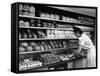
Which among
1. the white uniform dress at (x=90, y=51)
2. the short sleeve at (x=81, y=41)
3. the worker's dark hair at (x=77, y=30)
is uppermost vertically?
the worker's dark hair at (x=77, y=30)

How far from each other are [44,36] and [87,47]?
4.83 feet

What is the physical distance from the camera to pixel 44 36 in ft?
24.7

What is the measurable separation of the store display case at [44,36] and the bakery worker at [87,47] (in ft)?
0.38

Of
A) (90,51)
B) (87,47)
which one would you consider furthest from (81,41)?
(90,51)

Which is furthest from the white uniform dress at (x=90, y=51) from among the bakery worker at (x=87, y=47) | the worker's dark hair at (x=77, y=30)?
the worker's dark hair at (x=77, y=30)

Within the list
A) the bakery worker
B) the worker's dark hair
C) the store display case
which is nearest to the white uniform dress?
the bakery worker

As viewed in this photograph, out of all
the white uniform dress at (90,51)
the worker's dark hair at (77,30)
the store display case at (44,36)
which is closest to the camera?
the store display case at (44,36)

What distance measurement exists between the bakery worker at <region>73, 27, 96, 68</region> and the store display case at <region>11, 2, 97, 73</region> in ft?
0.38

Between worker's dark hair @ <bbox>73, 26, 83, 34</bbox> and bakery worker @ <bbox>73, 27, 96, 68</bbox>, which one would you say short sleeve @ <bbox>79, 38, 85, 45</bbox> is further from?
worker's dark hair @ <bbox>73, 26, 83, 34</bbox>

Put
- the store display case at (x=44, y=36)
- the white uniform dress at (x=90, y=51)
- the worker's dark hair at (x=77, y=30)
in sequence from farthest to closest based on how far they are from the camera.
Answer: the white uniform dress at (x=90, y=51) < the worker's dark hair at (x=77, y=30) < the store display case at (x=44, y=36)

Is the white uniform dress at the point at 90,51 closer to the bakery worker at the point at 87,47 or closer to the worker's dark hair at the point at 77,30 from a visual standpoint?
the bakery worker at the point at 87,47

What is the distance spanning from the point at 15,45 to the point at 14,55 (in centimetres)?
27

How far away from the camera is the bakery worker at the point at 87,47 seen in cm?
806

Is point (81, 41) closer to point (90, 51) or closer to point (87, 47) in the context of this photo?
point (87, 47)
